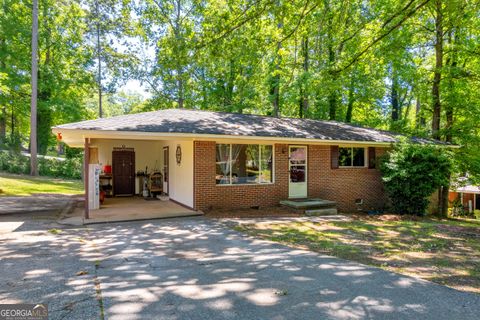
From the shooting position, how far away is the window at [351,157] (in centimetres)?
1360

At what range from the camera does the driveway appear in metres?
3.71

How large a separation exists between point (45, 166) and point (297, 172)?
19088 mm

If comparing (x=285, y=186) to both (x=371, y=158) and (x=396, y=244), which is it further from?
(x=396, y=244)

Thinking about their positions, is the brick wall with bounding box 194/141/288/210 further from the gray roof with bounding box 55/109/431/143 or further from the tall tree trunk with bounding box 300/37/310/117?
the tall tree trunk with bounding box 300/37/310/117

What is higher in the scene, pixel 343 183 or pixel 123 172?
pixel 123 172

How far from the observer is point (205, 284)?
14.9 ft

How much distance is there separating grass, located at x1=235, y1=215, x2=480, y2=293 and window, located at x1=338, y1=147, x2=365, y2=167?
11.4ft

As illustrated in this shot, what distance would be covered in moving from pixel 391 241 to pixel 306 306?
450cm

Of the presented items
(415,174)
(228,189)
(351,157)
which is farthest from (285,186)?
(415,174)

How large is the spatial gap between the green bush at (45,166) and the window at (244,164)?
17.2m

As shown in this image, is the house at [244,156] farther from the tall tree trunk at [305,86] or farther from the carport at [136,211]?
the tall tree trunk at [305,86]

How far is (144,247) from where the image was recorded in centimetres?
664

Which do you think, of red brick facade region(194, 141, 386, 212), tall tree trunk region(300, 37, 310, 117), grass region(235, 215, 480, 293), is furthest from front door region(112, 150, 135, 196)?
tall tree trunk region(300, 37, 310, 117)

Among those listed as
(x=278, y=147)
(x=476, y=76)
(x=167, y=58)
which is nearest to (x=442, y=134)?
(x=476, y=76)
